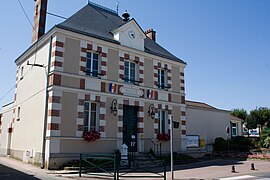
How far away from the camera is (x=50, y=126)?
1211cm

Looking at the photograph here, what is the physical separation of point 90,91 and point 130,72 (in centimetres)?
321

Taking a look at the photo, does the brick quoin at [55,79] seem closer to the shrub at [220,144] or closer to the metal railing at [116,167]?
the metal railing at [116,167]

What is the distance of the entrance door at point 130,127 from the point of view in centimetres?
1496

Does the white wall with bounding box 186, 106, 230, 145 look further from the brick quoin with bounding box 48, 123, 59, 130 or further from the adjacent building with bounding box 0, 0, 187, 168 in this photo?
the brick quoin with bounding box 48, 123, 59, 130

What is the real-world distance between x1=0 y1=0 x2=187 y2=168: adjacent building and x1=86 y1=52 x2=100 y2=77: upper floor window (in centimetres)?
5

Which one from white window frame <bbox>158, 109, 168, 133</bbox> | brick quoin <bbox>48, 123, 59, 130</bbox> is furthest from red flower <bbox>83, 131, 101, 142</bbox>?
white window frame <bbox>158, 109, 168, 133</bbox>

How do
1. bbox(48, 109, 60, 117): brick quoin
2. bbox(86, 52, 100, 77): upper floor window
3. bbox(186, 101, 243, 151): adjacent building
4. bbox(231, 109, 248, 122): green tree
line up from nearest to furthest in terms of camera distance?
bbox(48, 109, 60, 117): brick quoin
bbox(86, 52, 100, 77): upper floor window
bbox(186, 101, 243, 151): adjacent building
bbox(231, 109, 248, 122): green tree

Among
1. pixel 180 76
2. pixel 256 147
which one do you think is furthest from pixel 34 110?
pixel 256 147

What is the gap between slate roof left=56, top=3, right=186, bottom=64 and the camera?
561 inches

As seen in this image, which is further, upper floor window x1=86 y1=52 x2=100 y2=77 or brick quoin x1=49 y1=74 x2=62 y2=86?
upper floor window x1=86 y1=52 x2=100 y2=77

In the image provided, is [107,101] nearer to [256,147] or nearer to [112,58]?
[112,58]

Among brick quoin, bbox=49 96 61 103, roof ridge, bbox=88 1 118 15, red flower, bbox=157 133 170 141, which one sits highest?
roof ridge, bbox=88 1 118 15

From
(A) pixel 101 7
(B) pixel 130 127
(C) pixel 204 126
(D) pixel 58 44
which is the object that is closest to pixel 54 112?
(D) pixel 58 44

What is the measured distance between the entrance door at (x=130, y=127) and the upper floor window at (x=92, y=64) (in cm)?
262
